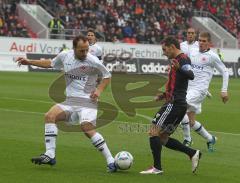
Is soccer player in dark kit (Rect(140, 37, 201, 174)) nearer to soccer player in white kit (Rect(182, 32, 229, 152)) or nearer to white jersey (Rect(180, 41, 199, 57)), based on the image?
soccer player in white kit (Rect(182, 32, 229, 152))

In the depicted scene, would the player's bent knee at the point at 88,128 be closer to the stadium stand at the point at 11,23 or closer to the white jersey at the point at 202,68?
the white jersey at the point at 202,68

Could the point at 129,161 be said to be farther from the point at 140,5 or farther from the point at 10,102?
the point at 140,5

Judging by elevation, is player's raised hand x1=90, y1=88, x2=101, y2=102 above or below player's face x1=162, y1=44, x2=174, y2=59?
below

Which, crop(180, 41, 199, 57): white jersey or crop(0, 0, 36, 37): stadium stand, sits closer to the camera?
crop(180, 41, 199, 57): white jersey

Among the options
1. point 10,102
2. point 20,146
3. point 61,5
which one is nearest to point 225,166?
point 20,146

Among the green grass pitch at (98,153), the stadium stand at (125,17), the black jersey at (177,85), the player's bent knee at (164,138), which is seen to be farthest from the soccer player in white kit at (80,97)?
the stadium stand at (125,17)

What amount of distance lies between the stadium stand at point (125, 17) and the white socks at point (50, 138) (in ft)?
110

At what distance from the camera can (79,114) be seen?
11.0 metres

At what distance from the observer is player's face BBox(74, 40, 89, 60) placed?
1071cm

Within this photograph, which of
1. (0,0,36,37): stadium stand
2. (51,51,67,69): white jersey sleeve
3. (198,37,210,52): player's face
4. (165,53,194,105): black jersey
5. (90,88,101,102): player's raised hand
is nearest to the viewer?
(165,53,194,105): black jersey

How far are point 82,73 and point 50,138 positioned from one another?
3.91ft

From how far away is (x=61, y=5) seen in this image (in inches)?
1937

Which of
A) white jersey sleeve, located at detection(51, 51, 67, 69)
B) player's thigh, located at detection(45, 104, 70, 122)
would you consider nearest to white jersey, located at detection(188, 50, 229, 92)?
white jersey sleeve, located at detection(51, 51, 67, 69)

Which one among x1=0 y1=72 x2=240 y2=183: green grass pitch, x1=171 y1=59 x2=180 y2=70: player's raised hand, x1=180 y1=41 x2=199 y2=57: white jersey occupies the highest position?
x1=171 y1=59 x2=180 y2=70: player's raised hand
